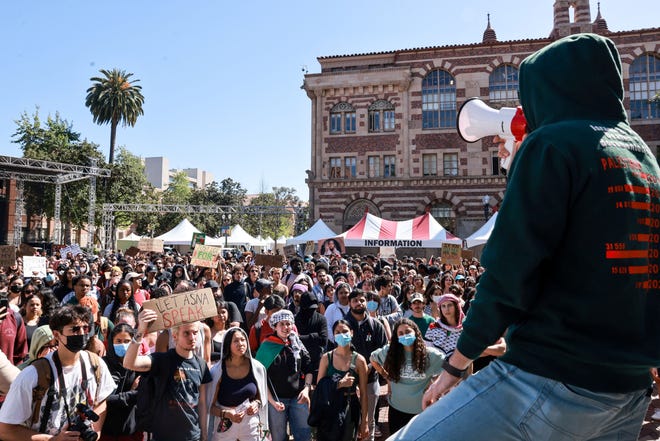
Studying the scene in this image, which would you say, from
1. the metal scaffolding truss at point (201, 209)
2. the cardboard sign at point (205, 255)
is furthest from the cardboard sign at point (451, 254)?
the metal scaffolding truss at point (201, 209)

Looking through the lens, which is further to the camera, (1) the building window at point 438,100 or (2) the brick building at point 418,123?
(1) the building window at point 438,100

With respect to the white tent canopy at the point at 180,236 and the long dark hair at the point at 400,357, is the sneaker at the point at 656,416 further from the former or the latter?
the white tent canopy at the point at 180,236

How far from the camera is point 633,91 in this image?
31.5 meters

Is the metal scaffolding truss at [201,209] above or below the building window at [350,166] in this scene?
below

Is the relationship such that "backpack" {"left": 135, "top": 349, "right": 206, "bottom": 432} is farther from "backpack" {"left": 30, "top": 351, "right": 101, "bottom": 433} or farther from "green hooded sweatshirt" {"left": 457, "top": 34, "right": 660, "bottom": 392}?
"green hooded sweatshirt" {"left": 457, "top": 34, "right": 660, "bottom": 392}

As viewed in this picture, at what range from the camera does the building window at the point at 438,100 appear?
33438 mm

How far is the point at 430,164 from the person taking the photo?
111ft

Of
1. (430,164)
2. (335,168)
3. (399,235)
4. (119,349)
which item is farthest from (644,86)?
(119,349)

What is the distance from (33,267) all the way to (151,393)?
10.1 metres

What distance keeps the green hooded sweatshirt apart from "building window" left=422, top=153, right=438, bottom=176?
32.3 metres

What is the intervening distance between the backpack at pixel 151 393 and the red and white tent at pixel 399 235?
16701mm

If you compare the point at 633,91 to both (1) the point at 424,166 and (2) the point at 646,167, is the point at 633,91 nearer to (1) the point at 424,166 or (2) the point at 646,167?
(1) the point at 424,166

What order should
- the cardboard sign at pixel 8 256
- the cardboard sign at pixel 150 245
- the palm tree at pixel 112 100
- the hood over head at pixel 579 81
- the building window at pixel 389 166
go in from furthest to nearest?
the palm tree at pixel 112 100 → the building window at pixel 389 166 → the cardboard sign at pixel 150 245 → the cardboard sign at pixel 8 256 → the hood over head at pixel 579 81

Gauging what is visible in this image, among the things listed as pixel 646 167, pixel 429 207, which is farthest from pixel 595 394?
pixel 429 207
